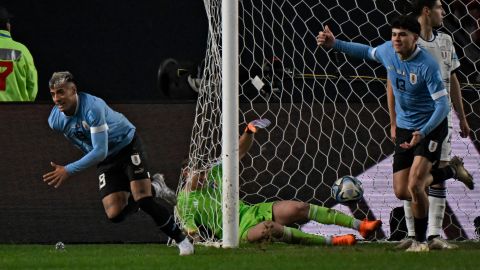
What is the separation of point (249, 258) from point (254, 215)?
196cm

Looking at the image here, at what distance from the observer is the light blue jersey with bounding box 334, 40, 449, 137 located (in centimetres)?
933

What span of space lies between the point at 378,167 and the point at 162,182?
→ 1.87 m

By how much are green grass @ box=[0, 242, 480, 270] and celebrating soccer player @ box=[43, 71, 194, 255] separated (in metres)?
0.33

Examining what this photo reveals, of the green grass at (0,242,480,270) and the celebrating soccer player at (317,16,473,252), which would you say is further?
the celebrating soccer player at (317,16,473,252)

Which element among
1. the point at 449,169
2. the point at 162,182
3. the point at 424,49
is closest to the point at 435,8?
the point at 424,49

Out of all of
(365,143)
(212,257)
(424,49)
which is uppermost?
(424,49)

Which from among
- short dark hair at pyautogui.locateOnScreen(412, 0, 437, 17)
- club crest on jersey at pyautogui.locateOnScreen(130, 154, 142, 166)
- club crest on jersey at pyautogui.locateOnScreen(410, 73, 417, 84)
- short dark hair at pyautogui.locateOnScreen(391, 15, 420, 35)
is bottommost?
club crest on jersey at pyautogui.locateOnScreen(130, 154, 142, 166)

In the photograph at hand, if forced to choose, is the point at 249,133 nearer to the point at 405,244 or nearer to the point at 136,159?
the point at 136,159

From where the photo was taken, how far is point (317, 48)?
42.2 feet

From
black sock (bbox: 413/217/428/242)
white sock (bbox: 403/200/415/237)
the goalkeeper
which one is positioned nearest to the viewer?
black sock (bbox: 413/217/428/242)

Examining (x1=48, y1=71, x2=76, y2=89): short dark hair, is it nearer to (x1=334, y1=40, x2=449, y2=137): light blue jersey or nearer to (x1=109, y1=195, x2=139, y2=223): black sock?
(x1=109, y1=195, x2=139, y2=223): black sock

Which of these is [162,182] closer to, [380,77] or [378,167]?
[378,167]

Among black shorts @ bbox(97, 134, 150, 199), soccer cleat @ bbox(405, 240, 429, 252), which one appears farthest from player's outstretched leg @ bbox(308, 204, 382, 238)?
black shorts @ bbox(97, 134, 150, 199)

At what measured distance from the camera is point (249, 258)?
29.1ft
